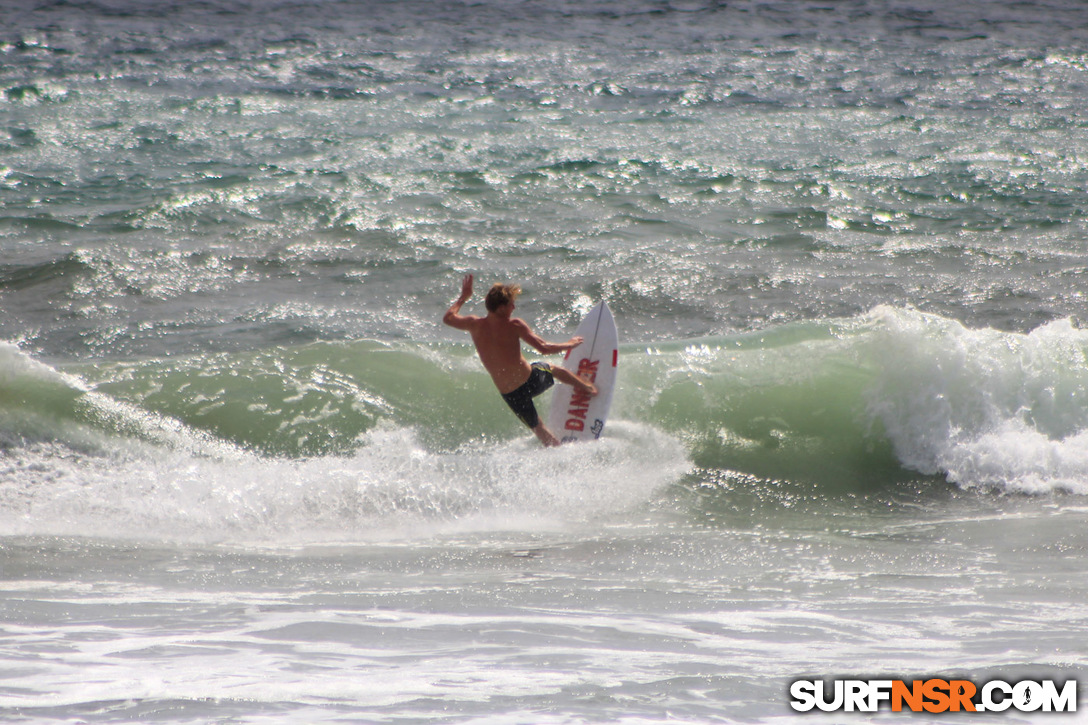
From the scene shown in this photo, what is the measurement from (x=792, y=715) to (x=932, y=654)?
0.89 meters

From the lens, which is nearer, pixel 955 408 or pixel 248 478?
pixel 248 478

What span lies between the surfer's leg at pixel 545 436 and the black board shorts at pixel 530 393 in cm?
4

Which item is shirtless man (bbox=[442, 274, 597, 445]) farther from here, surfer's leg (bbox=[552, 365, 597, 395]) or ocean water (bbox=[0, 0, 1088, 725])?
ocean water (bbox=[0, 0, 1088, 725])

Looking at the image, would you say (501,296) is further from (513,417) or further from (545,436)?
(513,417)

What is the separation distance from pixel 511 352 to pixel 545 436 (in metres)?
0.74

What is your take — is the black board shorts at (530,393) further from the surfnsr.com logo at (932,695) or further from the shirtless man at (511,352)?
the surfnsr.com logo at (932,695)

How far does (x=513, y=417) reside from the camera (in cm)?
872

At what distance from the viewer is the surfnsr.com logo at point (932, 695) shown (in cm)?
389

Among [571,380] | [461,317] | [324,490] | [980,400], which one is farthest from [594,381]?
[980,400]

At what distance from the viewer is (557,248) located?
44.5ft

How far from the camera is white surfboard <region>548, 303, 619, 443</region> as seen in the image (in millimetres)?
8266

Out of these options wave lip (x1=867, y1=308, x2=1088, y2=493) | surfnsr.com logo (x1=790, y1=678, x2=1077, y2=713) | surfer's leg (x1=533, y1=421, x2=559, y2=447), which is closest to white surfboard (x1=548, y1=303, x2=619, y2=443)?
surfer's leg (x1=533, y1=421, x2=559, y2=447)

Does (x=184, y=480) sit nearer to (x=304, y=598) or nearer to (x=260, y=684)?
(x=304, y=598)

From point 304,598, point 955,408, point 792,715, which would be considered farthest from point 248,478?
point 955,408
